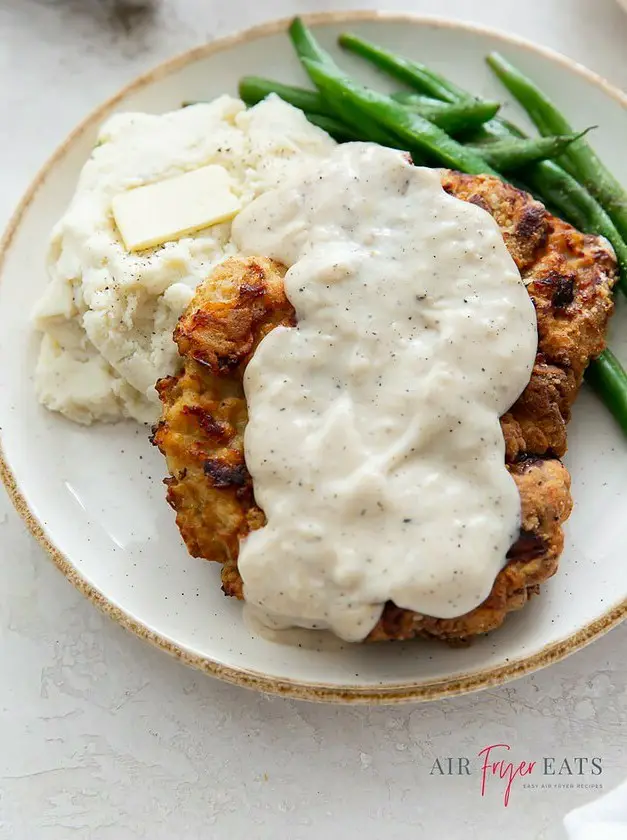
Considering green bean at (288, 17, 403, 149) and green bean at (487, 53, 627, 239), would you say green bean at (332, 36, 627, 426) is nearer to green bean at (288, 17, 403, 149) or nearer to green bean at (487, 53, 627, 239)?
green bean at (487, 53, 627, 239)

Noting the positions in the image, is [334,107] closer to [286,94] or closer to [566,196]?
[286,94]

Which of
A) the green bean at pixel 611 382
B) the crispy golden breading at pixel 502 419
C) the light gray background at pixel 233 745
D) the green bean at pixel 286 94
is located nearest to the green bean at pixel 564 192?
the green bean at pixel 611 382

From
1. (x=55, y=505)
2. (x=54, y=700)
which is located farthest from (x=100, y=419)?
(x=54, y=700)

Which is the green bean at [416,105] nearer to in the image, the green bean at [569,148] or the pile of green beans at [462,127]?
the pile of green beans at [462,127]

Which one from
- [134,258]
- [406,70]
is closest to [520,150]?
[406,70]

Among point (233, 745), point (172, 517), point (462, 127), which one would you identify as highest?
point (462, 127)

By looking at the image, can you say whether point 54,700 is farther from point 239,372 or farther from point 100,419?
point 239,372

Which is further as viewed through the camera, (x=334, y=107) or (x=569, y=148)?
(x=334, y=107)
